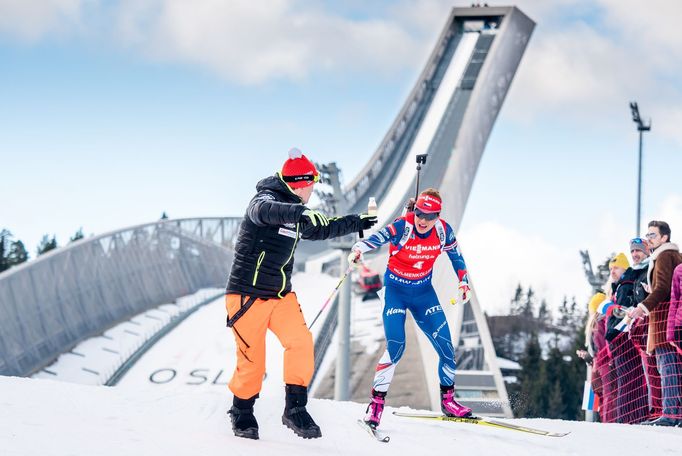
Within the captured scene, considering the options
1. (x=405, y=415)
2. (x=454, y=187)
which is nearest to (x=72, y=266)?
(x=454, y=187)

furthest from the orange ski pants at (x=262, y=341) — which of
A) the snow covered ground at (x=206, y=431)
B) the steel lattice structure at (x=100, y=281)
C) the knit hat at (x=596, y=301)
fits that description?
the steel lattice structure at (x=100, y=281)

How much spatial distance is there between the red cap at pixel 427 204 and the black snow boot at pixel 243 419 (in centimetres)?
201

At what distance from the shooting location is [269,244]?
6.24 meters

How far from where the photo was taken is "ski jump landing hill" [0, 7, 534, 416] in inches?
1121

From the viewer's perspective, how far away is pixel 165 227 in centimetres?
4128

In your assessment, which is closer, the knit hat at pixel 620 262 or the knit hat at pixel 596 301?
the knit hat at pixel 620 262

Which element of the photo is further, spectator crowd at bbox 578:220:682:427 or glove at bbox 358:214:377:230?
spectator crowd at bbox 578:220:682:427

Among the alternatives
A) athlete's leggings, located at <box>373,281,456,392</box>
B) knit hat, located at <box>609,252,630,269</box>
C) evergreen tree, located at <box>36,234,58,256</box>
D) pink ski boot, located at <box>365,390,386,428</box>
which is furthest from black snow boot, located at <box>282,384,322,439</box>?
evergreen tree, located at <box>36,234,58,256</box>

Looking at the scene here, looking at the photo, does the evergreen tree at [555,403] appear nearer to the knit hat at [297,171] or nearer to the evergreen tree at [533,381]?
the evergreen tree at [533,381]

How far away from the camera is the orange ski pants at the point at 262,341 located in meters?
6.21

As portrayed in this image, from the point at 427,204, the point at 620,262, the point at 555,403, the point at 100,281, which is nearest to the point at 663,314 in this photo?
the point at 620,262

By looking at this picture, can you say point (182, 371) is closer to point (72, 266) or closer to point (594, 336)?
point (72, 266)

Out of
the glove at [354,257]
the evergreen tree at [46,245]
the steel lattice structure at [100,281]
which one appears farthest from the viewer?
the evergreen tree at [46,245]

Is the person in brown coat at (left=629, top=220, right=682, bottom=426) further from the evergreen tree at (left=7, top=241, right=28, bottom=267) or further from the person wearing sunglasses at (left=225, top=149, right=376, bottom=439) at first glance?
the evergreen tree at (left=7, top=241, right=28, bottom=267)
